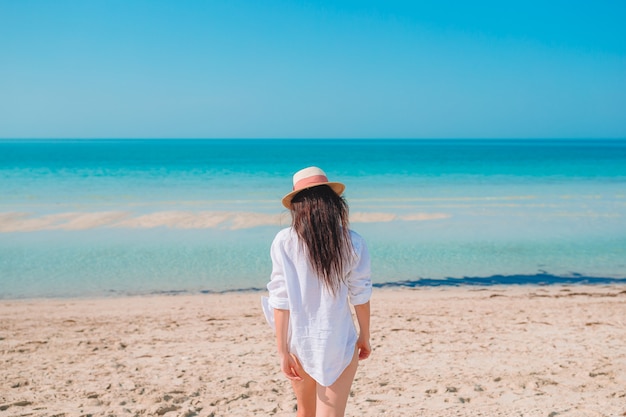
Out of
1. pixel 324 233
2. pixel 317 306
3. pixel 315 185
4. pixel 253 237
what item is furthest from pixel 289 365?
pixel 253 237

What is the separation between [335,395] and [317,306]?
45 centimetres

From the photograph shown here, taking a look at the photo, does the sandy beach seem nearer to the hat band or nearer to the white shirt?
the white shirt

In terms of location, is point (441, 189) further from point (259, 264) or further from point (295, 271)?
point (295, 271)

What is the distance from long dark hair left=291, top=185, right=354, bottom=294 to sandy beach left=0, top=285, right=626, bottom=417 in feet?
7.52

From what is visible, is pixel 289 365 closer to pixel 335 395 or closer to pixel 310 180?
pixel 335 395

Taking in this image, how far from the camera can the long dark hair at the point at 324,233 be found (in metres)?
2.45

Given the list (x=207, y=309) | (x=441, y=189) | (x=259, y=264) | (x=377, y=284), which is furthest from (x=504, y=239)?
(x=441, y=189)

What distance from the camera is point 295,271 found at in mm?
2506

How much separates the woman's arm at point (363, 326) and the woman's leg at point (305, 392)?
0.30 meters

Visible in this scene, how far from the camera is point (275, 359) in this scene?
554cm

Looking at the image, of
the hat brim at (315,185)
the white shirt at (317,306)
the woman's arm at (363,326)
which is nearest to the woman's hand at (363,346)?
the woman's arm at (363,326)

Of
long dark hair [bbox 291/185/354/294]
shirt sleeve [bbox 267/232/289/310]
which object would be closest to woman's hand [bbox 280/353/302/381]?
shirt sleeve [bbox 267/232/289/310]

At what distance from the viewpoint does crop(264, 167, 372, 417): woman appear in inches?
97.2

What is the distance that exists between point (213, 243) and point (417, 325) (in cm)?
717
